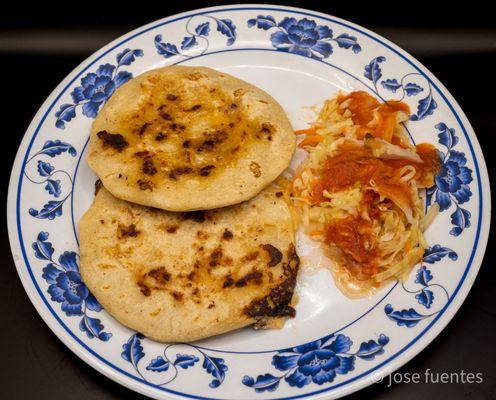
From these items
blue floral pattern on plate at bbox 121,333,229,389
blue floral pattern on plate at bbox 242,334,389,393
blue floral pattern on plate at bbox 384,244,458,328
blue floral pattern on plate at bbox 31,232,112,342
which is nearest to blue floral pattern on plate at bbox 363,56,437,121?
blue floral pattern on plate at bbox 384,244,458,328

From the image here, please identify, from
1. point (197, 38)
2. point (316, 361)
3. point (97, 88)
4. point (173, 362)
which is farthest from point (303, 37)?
point (173, 362)

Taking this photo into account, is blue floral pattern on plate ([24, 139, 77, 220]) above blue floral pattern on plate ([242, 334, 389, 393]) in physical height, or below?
above

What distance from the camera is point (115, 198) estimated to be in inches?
172

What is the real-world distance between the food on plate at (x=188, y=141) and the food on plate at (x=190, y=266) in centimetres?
24

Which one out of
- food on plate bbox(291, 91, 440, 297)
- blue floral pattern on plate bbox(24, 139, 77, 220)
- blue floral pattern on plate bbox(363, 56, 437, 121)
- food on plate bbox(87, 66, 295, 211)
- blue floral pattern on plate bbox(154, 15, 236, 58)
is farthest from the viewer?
blue floral pattern on plate bbox(154, 15, 236, 58)

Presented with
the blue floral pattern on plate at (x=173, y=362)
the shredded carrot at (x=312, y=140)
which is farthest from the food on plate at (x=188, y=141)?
the blue floral pattern on plate at (x=173, y=362)

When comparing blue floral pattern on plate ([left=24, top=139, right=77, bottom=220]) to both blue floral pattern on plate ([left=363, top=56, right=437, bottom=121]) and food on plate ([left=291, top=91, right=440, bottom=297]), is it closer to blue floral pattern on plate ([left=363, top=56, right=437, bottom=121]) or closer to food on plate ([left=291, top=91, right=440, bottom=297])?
food on plate ([left=291, top=91, right=440, bottom=297])

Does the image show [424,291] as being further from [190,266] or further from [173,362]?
[173,362]

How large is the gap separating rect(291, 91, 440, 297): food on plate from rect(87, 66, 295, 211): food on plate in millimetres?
426

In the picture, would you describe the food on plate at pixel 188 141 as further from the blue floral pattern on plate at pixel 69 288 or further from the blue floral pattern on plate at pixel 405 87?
the blue floral pattern on plate at pixel 405 87

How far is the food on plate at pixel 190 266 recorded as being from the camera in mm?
3900

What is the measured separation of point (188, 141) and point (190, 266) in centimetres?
100

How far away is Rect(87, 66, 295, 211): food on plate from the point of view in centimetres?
410

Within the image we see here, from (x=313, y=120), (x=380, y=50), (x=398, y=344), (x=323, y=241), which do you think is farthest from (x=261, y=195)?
(x=380, y=50)
